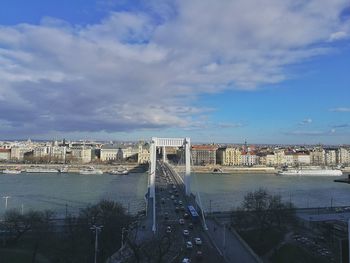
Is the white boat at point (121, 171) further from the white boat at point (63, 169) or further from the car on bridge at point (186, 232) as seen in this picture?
the car on bridge at point (186, 232)

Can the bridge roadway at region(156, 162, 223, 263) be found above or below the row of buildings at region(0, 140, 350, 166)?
below

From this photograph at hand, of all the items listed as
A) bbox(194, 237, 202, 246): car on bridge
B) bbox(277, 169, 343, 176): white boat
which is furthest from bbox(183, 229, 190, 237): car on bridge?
bbox(277, 169, 343, 176): white boat

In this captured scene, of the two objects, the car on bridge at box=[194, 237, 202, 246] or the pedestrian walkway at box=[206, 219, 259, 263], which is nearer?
the pedestrian walkway at box=[206, 219, 259, 263]

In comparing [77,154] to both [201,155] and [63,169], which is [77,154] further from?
[201,155]

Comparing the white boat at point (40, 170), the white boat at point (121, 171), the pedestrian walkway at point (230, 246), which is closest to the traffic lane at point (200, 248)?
the pedestrian walkway at point (230, 246)

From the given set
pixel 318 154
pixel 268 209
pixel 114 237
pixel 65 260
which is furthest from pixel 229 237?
pixel 318 154

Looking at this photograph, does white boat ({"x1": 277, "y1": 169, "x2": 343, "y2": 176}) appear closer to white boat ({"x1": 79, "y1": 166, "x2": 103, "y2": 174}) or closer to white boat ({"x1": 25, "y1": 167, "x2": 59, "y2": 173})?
white boat ({"x1": 79, "y1": 166, "x2": 103, "y2": 174})

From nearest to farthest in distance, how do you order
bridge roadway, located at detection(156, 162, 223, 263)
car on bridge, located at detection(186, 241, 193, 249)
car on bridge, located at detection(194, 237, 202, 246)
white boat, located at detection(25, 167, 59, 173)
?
bridge roadway, located at detection(156, 162, 223, 263)
car on bridge, located at detection(186, 241, 193, 249)
car on bridge, located at detection(194, 237, 202, 246)
white boat, located at detection(25, 167, 59, 173)

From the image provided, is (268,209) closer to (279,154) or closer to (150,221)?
(150,221)

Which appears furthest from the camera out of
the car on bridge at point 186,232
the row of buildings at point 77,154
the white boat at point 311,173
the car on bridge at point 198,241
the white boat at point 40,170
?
the row of buildings at point 77,154
